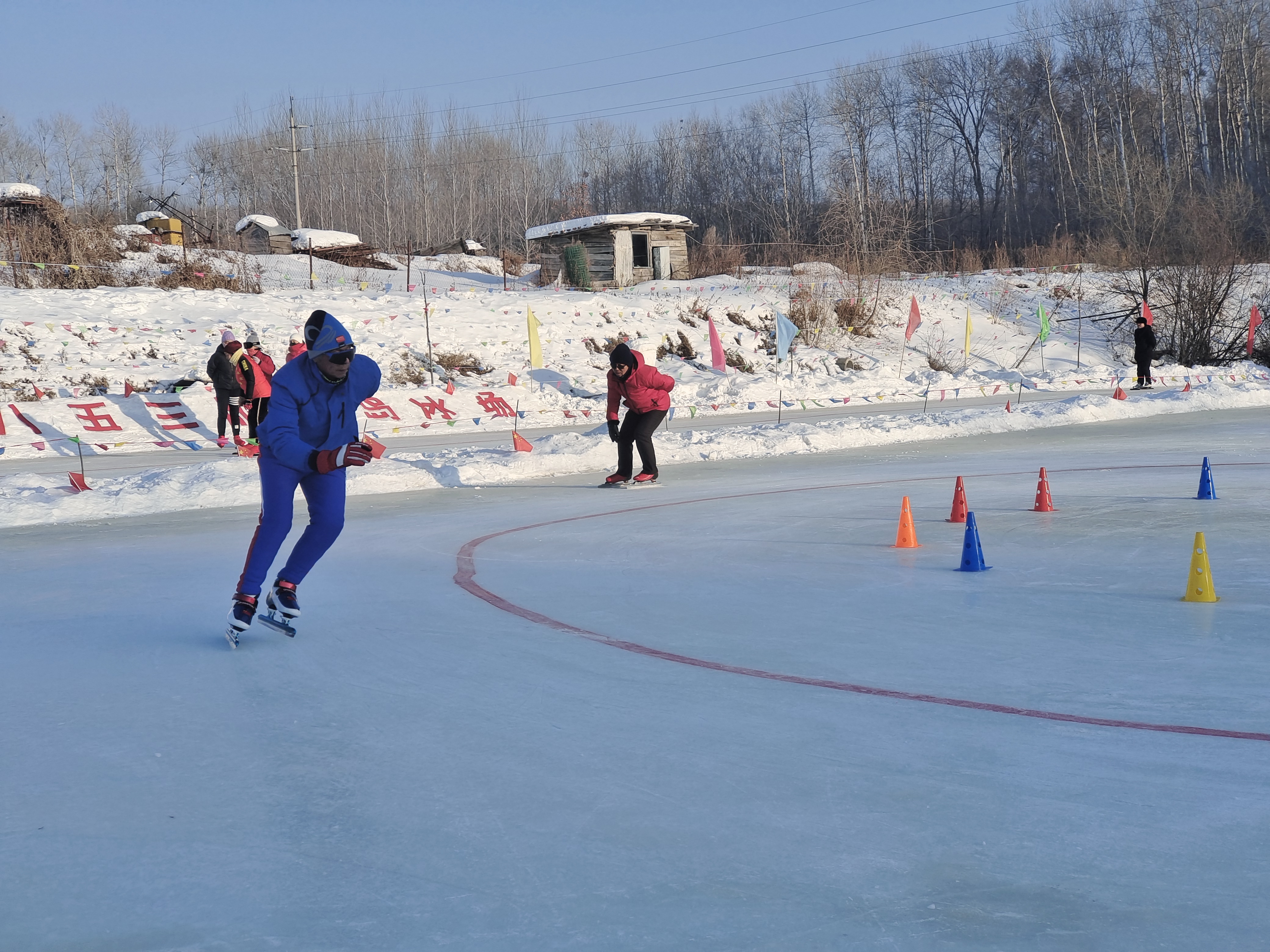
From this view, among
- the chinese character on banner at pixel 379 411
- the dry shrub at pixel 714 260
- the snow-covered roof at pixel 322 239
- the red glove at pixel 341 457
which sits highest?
the snow-covered roof at pixel 322 239

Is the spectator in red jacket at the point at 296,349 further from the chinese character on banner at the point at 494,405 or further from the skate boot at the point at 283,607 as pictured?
the chinese character on banner at the point at 494,405

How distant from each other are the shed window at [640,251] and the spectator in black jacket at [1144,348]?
21.4 meters

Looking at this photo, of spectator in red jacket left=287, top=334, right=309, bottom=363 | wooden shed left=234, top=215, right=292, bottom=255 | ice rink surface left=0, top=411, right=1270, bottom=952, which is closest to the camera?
ice rink surface left=0, top=411, right=1270, bottom=952

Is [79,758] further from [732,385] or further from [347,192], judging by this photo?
[347,192]

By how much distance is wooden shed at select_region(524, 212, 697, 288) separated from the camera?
4109cm

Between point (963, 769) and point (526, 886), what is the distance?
4.86 feet

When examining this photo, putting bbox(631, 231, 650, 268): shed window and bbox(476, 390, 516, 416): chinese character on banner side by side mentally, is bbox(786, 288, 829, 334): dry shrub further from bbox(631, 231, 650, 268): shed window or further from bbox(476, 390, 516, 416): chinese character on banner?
bbox(476, 390, 516, 416): chinese character on banner

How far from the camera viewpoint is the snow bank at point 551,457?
35.6ft

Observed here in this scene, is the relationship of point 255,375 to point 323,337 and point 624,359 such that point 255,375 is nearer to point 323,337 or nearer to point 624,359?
point 624,359

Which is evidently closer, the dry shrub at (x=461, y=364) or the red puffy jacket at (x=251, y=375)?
the red puffy jacket at (x=251, y=375)

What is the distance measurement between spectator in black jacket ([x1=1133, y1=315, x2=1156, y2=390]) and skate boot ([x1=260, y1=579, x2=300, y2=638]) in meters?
21.4

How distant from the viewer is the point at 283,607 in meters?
5.58

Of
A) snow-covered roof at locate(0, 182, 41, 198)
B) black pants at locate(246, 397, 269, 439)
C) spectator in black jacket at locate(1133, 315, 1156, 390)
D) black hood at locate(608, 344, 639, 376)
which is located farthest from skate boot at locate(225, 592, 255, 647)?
snow-covered roof at locate(0, 182, 41, 198)

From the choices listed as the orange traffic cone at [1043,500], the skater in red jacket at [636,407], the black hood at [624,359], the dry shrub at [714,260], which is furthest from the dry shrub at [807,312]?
the orange traffic cone at [1043,500]
